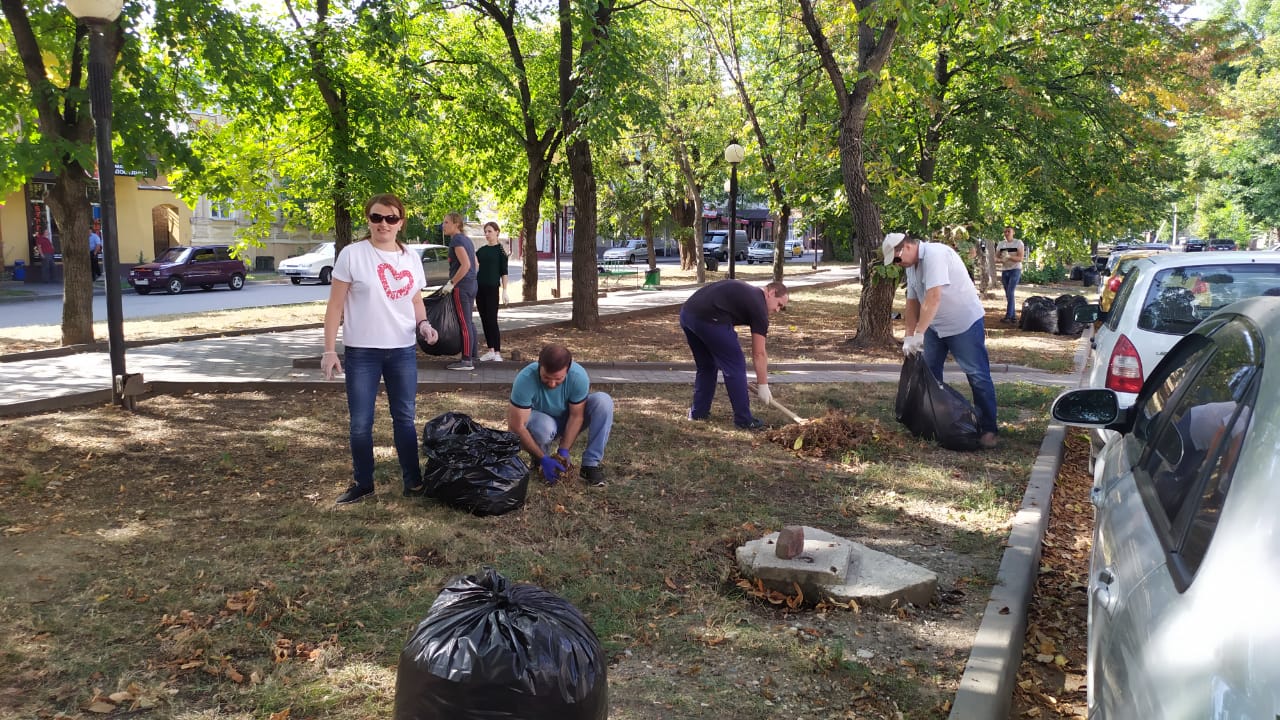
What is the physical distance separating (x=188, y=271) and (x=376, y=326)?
84.7ft

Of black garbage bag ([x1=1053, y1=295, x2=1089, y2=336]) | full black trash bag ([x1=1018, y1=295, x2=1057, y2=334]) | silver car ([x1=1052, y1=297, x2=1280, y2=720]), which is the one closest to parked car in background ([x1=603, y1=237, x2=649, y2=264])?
full black trash bag ([x1=1018, y1=295, x2=1057, y2=334])

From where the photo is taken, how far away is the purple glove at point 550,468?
5812 mm

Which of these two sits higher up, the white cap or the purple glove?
the white cap

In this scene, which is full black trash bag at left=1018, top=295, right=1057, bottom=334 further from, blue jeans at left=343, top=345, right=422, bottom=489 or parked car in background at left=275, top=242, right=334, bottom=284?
parked car in background at left=275, top=242, right=334, bottom=284

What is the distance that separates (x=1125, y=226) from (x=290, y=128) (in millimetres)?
15981

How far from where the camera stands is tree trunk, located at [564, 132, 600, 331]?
14659 mm

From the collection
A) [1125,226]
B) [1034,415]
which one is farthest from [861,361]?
[1125,226]

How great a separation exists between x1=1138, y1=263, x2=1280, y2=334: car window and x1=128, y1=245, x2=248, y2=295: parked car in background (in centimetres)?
2654

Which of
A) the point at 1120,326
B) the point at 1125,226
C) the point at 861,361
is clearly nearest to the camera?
the point at 1120,326

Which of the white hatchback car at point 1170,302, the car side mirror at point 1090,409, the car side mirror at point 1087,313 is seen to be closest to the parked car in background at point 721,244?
the car side mirror at point 1087,313

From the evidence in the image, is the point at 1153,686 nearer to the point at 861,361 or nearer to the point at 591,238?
the point at 861,361

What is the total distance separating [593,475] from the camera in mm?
5977

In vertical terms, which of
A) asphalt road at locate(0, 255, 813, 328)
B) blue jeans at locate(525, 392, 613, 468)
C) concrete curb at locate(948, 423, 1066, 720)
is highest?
blue jeans at locate(525, 392, 613, 468)

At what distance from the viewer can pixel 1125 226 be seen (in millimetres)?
18516
